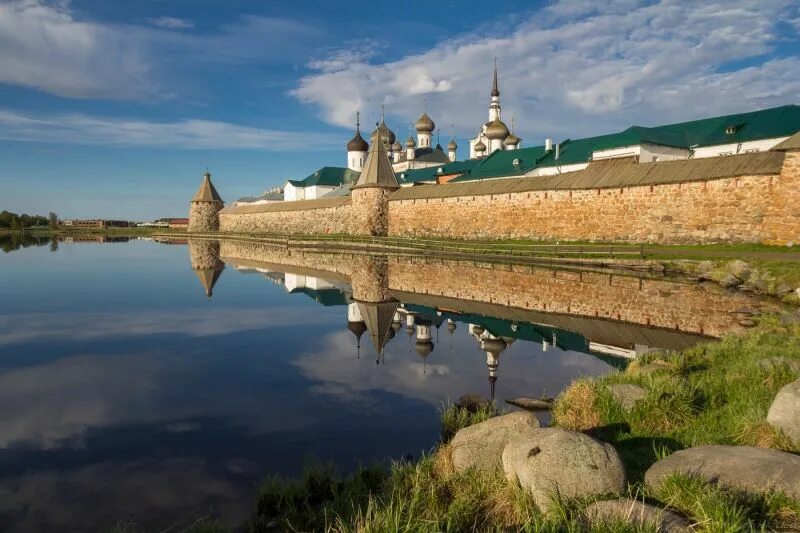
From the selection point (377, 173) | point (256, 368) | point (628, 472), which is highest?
point (377, 173)

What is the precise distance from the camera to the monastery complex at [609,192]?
17812 millimetres

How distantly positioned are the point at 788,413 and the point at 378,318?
26.4 ft

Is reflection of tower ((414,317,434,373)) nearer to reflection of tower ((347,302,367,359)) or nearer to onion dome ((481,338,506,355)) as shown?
onion dome ((481,338,506,355))

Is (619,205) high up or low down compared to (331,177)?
down

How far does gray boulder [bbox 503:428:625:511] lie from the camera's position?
299 centimetres

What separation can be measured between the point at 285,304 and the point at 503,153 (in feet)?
87.0

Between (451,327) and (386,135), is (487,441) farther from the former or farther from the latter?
(386,135)

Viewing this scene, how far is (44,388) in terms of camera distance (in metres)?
6.59

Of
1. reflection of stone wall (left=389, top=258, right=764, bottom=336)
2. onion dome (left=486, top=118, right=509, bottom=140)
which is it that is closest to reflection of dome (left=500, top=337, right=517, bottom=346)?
reflection of stone wall (left=389, top=258, right=764, bottom=336)

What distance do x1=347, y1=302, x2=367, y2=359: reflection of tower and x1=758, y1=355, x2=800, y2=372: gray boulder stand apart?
518 cm

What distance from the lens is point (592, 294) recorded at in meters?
12.6

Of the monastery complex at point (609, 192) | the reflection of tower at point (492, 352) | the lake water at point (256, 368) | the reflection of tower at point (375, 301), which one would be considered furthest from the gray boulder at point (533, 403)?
the monastery complex at point (609, 192)

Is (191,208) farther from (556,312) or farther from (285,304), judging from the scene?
(556,312)

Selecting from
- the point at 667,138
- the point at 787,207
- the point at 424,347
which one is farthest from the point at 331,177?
the point at 424,347
